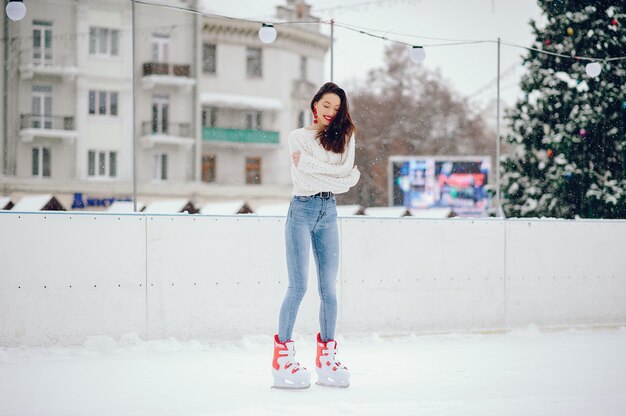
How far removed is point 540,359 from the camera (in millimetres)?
4027

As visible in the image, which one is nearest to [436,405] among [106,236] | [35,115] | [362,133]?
[106,236]

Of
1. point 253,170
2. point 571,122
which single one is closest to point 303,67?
point 253,170

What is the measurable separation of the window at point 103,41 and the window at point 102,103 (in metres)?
1.16

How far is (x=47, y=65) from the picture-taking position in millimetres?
21828

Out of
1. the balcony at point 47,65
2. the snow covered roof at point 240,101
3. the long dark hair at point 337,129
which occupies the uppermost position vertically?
the balcony at point 47,65

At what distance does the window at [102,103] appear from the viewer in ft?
73.9

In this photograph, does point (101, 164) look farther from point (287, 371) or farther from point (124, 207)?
point (287, 371)

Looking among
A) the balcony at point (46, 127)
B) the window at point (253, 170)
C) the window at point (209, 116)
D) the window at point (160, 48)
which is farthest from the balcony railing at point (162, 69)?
the window at point (253, 170)

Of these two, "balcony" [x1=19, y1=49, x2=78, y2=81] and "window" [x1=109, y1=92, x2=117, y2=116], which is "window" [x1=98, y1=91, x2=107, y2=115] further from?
"balcony" [x1=19, y1=49, x2=78, y2=81]

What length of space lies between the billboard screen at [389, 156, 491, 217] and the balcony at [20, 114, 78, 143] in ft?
30.4

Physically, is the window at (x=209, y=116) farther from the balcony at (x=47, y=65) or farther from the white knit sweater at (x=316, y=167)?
the white knit sweater at (x=316, y=167)

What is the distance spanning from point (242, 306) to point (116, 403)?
65.7 inches

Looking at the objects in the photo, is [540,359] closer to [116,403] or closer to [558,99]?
[116,403]

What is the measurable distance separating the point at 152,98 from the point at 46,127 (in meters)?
3.80
